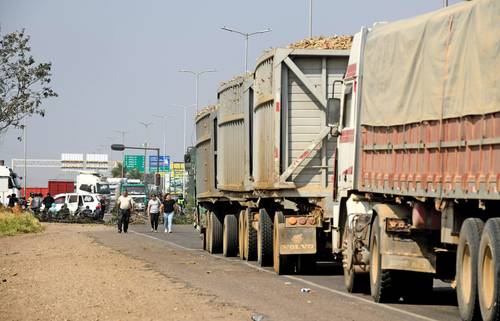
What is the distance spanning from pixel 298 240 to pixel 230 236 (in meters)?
8.07

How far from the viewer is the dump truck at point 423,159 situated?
1295cm

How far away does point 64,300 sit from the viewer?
17188 mm

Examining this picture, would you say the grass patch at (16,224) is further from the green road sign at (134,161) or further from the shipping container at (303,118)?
the green road sign at (134,161)

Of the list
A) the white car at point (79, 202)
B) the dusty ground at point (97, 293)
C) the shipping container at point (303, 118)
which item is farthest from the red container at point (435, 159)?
the white car at point (79, 202)

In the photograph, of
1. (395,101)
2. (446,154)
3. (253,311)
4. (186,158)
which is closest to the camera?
(446,154)

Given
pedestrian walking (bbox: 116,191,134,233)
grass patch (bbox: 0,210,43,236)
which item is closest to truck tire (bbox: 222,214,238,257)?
pedestrian walking (bbox: 116,191,134,233)

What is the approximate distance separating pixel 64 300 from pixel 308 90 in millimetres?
7755

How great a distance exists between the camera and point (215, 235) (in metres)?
32.7

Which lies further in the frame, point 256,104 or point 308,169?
point 256,104

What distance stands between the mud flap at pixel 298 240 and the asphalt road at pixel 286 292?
498mm

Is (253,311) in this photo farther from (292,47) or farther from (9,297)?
(292,47)

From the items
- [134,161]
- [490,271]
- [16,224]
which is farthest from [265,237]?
[134,161]

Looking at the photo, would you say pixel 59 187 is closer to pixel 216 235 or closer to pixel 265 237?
pixel 216 235

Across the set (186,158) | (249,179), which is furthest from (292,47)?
(186,158)
